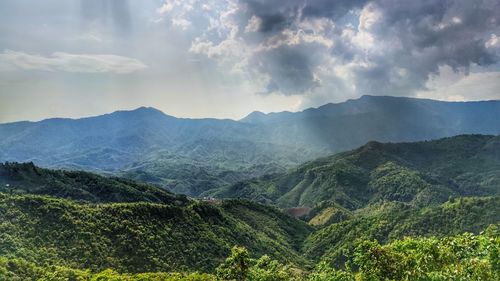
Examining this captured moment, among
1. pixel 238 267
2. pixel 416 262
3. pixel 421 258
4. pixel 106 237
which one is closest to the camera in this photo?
pixel 421 258

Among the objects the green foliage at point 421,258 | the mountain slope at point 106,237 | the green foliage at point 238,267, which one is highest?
the green foliage at point 421,258

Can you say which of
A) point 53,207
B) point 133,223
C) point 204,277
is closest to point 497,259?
point 204,277

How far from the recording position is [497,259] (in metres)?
47.3

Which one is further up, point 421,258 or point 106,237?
point 421,258

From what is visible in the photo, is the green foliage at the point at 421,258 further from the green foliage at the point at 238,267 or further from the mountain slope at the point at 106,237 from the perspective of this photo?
the mountain slope at the point at 106,237

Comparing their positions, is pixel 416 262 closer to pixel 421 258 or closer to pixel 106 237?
pixel 421 258

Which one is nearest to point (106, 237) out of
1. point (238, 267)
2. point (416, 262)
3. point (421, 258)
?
point (238, 267)

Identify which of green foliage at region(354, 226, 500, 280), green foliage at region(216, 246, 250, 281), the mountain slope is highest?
green foliage at region(354, 226, 500, 280)

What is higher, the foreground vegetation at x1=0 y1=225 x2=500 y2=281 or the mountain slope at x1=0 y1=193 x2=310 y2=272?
the foreground vegetation at x1=0 y1=225 x2=500 y2=281

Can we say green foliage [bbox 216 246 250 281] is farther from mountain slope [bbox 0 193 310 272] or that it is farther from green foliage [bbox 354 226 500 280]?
mountain slope [bbox 0 193 310 272]

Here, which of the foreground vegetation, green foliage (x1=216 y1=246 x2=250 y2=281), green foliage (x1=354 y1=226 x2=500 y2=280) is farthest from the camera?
green foliage (x1=216 y1=246 x2=250 y2=281)

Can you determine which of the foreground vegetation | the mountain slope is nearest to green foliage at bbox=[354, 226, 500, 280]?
the foreground vegetation

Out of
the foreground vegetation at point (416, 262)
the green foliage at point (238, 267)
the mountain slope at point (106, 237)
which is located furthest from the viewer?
the mountain slope at point (106, 237)

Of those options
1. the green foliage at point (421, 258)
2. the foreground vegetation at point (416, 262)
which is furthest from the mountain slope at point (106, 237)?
the green foliage at point (421, 258)
